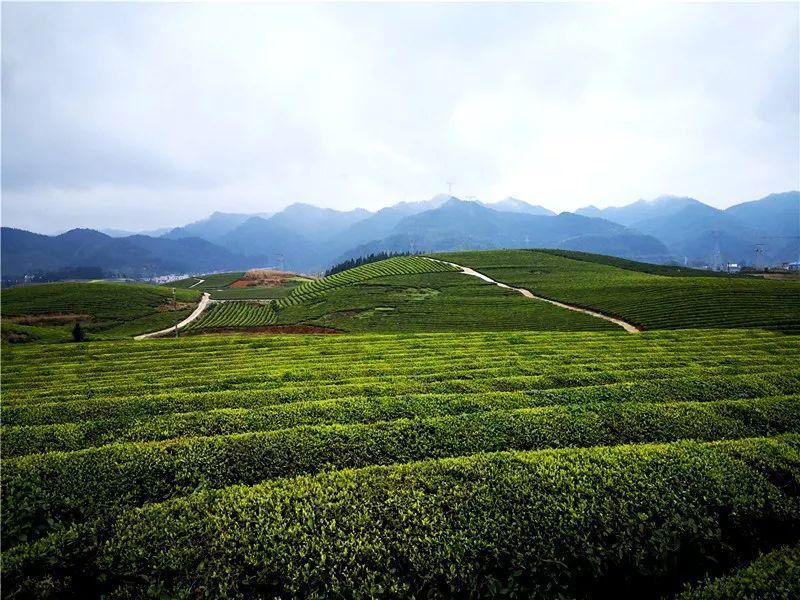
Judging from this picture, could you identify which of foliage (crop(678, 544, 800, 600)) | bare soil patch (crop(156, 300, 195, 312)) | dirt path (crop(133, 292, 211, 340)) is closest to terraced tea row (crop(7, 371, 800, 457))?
foliage (crop(678, 544, 800, 600))

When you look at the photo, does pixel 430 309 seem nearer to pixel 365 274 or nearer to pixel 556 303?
pixel 556 303

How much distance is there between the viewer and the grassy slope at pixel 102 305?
70.6 m

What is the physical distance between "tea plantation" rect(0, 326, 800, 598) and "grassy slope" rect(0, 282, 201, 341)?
66.1 metres

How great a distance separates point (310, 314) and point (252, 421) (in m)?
59.4

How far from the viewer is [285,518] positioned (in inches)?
284

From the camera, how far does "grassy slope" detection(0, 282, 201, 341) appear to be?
232 feet

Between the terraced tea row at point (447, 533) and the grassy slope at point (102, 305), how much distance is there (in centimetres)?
6928

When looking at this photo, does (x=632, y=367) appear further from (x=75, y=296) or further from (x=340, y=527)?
(x=75, y=296)

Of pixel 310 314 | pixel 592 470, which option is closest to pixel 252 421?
pixel 592 470

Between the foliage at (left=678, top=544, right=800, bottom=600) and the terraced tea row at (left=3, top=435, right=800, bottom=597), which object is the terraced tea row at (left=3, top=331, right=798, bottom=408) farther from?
the foliage at (left=678, top=544, right=800, bottom=600)

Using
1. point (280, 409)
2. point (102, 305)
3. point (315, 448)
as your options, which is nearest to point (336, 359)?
point (280, 409)

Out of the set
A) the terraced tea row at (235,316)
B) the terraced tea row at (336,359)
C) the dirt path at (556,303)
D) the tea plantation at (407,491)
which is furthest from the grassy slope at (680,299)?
the terraced tea row at (235,316)

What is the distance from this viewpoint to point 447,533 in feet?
22.9

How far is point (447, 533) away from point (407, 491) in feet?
3.69
